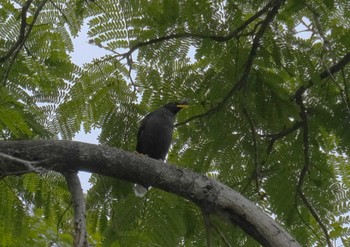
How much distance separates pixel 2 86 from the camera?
427 centimetres

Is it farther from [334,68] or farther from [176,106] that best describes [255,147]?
[176,106]

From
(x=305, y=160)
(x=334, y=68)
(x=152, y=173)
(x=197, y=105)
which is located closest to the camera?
(x=152, y=173)

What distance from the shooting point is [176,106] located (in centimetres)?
566

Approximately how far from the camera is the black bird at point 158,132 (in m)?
5.73

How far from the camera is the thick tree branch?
3701mm

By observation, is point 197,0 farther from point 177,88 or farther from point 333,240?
point 333,240

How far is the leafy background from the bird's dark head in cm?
10

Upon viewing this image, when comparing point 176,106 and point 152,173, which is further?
point 176,106

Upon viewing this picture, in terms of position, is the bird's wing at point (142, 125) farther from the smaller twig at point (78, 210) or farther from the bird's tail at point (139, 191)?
the smaller twig at point (78, 210)

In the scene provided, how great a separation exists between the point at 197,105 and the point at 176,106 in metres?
0.35

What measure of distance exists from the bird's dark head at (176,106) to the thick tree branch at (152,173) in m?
1.38

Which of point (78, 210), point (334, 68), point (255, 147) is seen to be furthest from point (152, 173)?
point (334, 68)

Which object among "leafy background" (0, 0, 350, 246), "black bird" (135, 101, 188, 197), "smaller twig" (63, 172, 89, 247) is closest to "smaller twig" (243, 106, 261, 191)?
"leafy background" (0, 0, 350, 246)

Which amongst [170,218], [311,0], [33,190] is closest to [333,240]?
[170,218]
